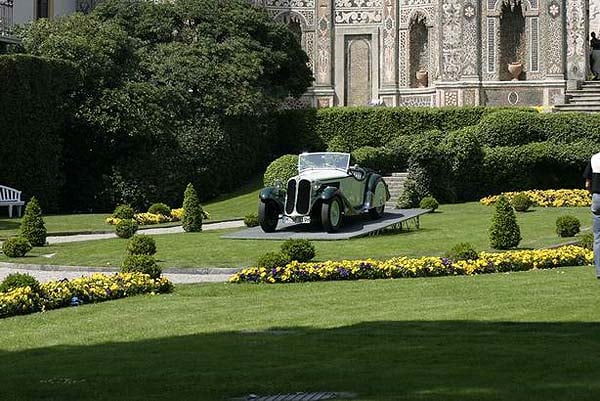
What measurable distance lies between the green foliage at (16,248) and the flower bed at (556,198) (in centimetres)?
1558

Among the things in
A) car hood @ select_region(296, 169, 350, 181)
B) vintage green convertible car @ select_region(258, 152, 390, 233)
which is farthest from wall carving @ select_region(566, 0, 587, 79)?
car hood @ select_region(296, 169, 350, 181)

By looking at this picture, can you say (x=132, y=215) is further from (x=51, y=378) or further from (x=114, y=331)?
(x=51, y=378)

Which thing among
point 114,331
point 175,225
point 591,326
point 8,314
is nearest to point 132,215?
point 175,225

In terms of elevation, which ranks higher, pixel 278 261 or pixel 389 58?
pixel 389 58

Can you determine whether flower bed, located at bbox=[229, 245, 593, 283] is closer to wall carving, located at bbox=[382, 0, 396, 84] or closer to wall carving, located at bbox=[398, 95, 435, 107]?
wall carving, located at bbox=[398, 95, 435, 107]

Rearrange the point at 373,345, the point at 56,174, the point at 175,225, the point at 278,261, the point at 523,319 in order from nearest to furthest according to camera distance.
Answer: the point at 373,345, the point at 523,319, the point at 278,261, the point at 175,225, the point at 56,174

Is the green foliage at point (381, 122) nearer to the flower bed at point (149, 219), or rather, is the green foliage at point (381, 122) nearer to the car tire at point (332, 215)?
the flower bed at point (149, 219)

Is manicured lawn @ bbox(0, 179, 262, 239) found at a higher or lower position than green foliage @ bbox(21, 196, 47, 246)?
lower

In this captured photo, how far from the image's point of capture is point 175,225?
34750mm

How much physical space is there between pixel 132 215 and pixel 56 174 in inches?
272

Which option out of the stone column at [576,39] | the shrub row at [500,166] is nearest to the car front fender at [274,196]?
the shrub row at [500,166]

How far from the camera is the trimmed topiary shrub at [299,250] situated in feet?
70.9

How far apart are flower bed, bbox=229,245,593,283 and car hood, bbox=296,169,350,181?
23.8ft

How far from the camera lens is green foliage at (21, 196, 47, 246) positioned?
1081 inches
